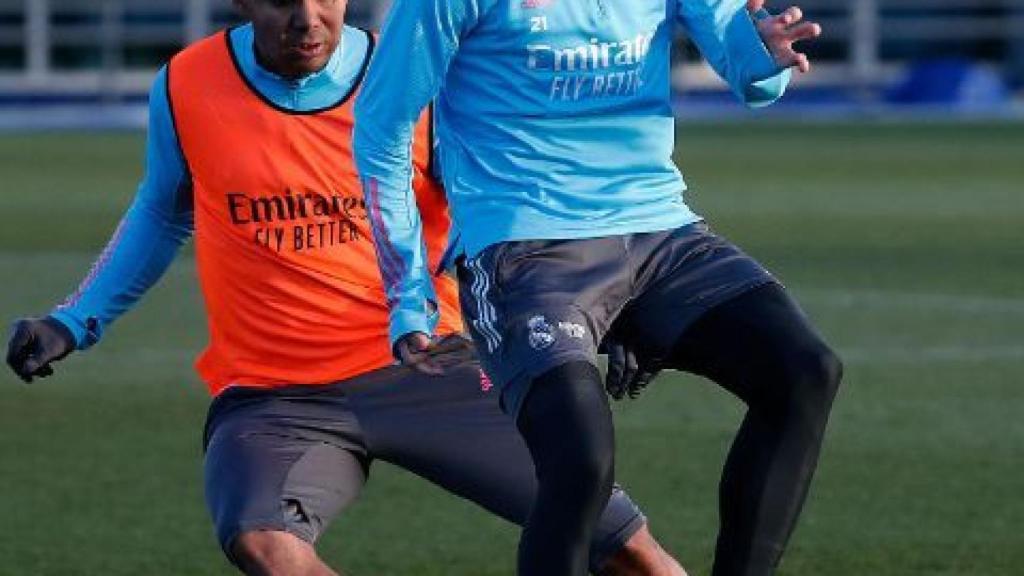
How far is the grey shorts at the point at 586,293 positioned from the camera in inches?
247

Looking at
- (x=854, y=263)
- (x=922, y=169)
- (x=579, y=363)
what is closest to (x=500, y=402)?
(x=579, y=363)

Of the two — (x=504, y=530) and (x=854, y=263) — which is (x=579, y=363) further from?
(x=854, y=263)

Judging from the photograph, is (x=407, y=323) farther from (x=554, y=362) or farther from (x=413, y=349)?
(x=554, y=362)

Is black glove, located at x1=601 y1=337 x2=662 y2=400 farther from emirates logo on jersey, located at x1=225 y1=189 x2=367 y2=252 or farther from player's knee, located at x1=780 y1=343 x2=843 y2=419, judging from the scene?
emirates logo on jersey, located at x1=225 y1=189 x2=367 y2=252

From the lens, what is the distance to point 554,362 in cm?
620

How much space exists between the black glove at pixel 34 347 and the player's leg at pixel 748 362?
4.53 ft

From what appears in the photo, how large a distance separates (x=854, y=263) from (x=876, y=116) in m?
21.5

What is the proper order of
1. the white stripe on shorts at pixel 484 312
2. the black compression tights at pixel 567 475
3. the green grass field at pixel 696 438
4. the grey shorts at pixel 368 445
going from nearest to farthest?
1. the black compression tights at pixel 567 475
2. the white stripe on shorts at pixel 484 312
3. the grey shorts at pixel 368 445
4. the green grass field at pixel 696 438

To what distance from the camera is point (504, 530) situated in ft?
31.5

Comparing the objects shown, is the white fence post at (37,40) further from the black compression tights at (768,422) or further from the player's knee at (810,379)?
the player's knee at (810,379)

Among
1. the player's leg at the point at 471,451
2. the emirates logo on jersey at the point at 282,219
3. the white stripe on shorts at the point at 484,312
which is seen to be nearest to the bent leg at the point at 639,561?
the player's leg at the point at 471,451

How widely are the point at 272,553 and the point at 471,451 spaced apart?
1.92ft

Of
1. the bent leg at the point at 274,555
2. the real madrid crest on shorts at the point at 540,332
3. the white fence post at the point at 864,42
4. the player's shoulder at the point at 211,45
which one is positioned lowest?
the white fence post at the point at 864,42

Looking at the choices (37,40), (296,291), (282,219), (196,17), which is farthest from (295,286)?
(37,40)
